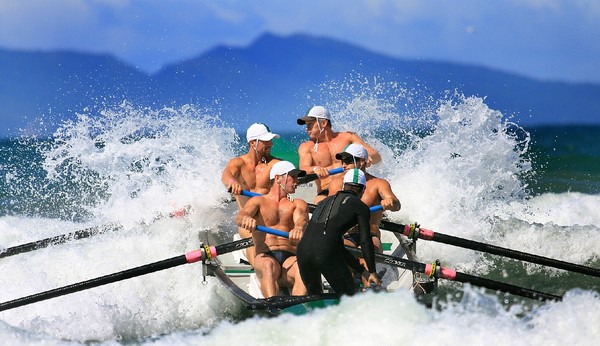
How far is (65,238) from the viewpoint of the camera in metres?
11.0

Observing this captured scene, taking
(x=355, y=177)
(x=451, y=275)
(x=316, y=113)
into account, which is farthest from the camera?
(x=316, y=113)

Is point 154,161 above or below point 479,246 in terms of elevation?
above

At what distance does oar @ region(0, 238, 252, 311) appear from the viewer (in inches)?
327

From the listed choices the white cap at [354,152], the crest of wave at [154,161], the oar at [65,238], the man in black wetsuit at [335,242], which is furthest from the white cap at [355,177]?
the oar at [65,238]

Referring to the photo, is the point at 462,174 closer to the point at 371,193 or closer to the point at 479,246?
the point at 479,246

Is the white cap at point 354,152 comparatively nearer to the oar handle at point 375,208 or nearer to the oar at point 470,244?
the oar handle at point 375,208

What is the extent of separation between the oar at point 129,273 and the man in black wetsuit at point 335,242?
1.36 m

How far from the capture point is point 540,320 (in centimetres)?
638

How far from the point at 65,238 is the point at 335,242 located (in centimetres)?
499

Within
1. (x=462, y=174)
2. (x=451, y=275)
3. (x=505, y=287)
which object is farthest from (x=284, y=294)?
(x=462, y=174)

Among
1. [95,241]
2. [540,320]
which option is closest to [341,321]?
[540,320]

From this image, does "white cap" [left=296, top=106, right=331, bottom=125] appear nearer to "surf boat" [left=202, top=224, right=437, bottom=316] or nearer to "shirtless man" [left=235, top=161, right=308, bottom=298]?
"surf boat" [left=202, top=224, right=437, bottom=316]

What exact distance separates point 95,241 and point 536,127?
177 ft

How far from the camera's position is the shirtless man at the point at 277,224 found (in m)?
8.26
